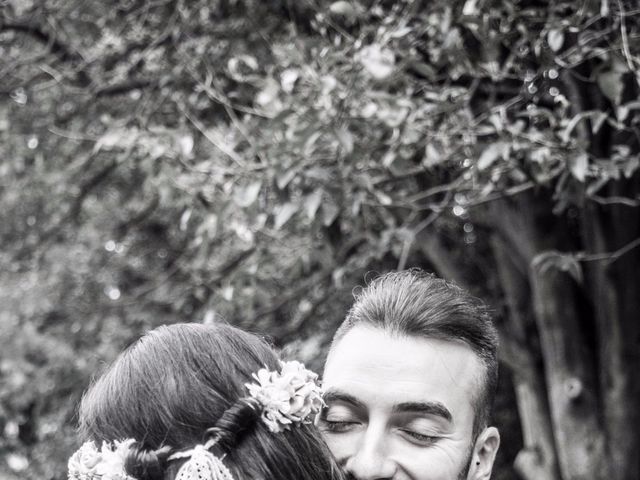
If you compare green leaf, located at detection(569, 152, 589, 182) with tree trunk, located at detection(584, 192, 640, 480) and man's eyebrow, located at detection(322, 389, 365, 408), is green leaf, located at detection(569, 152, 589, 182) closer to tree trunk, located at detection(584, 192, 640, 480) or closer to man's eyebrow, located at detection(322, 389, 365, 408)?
man's eyebrow, located at detection(322, 389, 365, 408)

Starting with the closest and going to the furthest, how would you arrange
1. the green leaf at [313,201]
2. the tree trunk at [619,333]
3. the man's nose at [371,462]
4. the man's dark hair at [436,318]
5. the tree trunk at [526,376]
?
the man's nose at [371,462] < the man's dark hair at [436,318] < the green leaf at [313,201] < the tree trunk at [619,333] < the tree trunk at [526,376]

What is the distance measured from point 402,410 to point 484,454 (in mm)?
442

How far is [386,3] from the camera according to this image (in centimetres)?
500

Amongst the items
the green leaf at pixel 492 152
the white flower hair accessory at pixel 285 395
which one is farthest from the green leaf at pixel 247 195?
the white flower hair accessory at pixel 285 395

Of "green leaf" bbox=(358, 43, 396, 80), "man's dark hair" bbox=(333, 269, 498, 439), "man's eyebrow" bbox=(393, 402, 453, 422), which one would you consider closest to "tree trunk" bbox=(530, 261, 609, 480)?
"green leaf" bbox=(358, 43, 396, 80)

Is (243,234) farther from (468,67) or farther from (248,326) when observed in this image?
(248,326)

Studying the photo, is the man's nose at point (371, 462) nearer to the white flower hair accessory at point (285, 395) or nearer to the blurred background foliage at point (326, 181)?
the white flower hair accessory at point (285, 395)

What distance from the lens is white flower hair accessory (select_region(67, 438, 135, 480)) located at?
1.67 metres

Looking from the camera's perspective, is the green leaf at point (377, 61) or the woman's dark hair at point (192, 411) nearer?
the woman's dark hair at point (192, 411)

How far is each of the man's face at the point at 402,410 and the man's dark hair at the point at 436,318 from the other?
39 mm

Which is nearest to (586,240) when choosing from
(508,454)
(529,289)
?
(529,289)

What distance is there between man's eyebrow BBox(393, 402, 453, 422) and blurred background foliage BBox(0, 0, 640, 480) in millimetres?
1115

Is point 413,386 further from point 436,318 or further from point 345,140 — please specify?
point 345,140

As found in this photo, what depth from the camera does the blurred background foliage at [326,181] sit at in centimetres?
359
